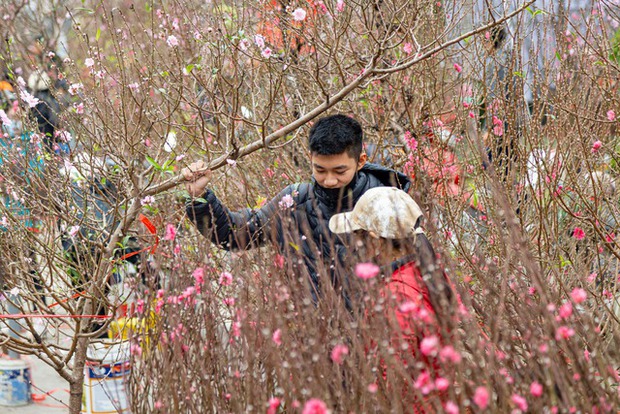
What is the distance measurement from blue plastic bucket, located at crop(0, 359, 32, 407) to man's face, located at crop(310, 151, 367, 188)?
3147 millimetres

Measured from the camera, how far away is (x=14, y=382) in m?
5.90

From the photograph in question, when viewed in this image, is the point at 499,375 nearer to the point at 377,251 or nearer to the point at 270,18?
the point at 377,251

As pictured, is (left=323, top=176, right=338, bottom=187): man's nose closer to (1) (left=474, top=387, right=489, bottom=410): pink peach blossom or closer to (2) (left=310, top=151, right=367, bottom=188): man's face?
(2) (left=310, top=151, right=367, bottom=188): man's face

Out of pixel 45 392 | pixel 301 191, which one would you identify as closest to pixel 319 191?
pixel 301 191

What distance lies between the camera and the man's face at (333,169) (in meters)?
3.79

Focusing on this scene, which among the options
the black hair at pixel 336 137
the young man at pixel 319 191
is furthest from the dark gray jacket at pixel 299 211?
the black hair at pixel 336 137

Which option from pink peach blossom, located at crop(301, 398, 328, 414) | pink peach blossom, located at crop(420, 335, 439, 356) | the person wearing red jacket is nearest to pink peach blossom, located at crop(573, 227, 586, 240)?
the person wearing red jacket

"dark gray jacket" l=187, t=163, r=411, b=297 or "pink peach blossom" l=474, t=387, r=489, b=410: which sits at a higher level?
"dark gray jacket" l=187, t=163, r=411, b=297

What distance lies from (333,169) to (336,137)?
16cm

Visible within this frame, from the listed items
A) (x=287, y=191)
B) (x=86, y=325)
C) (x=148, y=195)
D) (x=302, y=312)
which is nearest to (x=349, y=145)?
(x=287, y=191)

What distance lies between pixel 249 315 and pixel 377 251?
1.72 feet

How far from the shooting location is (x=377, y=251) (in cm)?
286

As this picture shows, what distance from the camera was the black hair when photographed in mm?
3748

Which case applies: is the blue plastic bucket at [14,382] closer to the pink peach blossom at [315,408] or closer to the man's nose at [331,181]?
the man's nose at [331,181]
